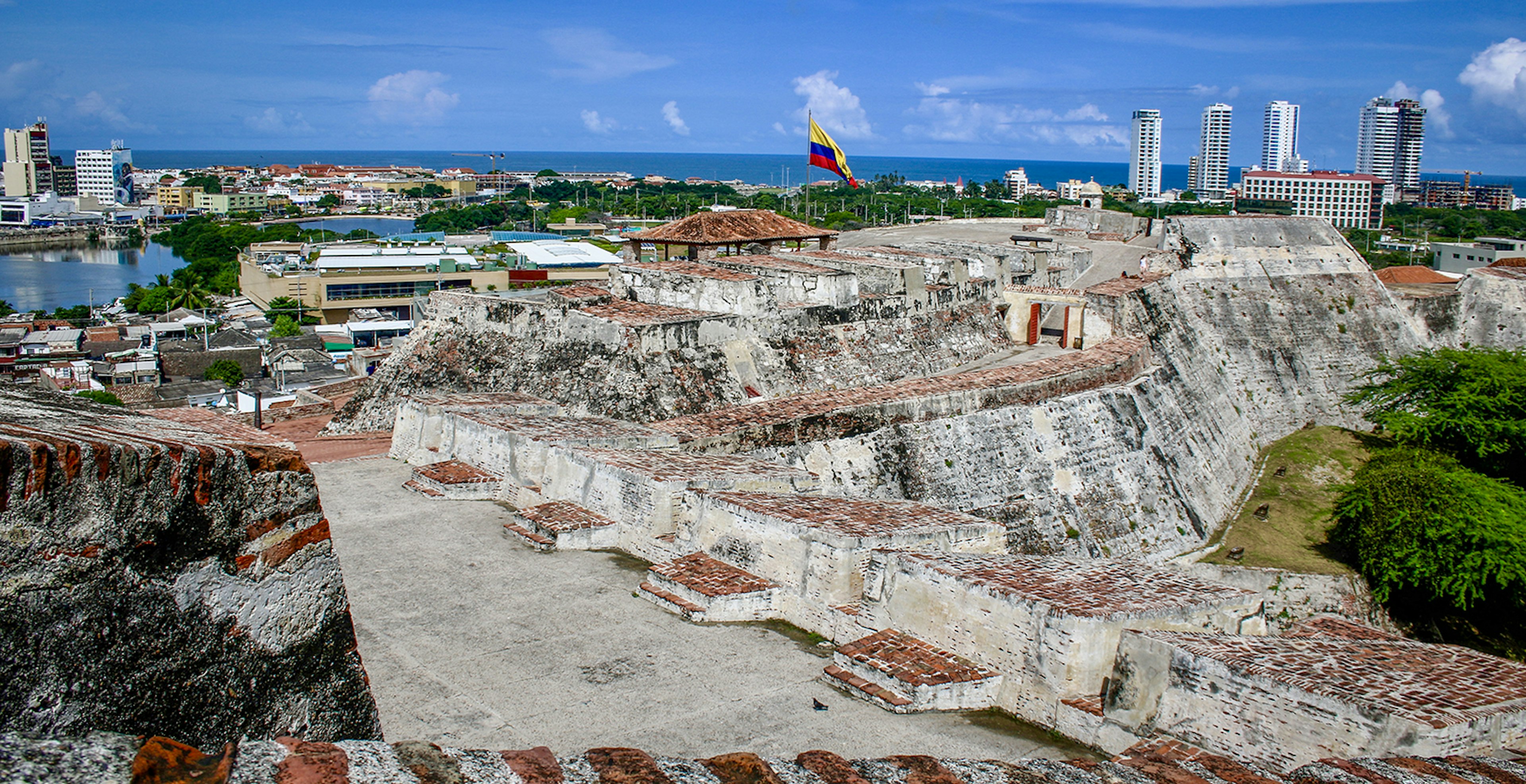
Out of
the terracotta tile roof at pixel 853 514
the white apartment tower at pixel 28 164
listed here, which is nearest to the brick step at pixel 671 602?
the terracotta tile roof at pixel 853 514

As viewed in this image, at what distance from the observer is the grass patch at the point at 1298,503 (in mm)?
16906

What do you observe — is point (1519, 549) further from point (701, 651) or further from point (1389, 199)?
point (1389, 199)

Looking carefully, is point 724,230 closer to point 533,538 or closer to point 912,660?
point 533,538

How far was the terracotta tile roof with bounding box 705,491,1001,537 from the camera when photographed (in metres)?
8.58

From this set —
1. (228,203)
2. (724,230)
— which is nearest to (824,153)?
(724,230)

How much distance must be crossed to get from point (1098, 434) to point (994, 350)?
15.3 feet

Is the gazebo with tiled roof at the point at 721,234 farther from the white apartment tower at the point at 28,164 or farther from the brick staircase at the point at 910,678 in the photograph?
the white apartment tower at the point at 28,164

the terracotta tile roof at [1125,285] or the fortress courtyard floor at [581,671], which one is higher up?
the terracotta tile roof at [1125,285]

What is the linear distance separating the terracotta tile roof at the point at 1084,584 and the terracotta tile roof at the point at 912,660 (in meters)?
0.51

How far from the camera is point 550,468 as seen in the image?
35.8 ft

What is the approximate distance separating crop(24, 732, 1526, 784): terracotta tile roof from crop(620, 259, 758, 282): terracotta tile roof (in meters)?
12.3

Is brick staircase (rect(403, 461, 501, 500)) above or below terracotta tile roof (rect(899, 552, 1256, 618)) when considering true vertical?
below

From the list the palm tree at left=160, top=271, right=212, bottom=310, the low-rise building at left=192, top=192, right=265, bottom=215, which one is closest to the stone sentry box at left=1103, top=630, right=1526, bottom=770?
the palm tree at left=160, top=271, right=212, bottom=310

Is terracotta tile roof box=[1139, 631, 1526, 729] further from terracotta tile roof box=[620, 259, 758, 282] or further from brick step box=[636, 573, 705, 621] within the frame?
terracotta tile roof box=[620, 259, 758, 282]
